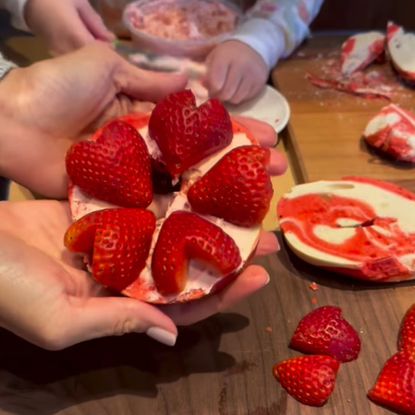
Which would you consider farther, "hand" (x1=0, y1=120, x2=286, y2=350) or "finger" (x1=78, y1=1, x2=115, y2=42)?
"finger" (x1=78, y1=1, x2=115, y2=42)

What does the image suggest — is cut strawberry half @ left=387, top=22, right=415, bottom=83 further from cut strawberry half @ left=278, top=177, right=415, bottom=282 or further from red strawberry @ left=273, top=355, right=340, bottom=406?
red strawberry @ left=273, top=355, right=340, bottom=406

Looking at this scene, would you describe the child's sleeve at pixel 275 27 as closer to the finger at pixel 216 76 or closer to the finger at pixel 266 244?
the finger at pixel 216 76

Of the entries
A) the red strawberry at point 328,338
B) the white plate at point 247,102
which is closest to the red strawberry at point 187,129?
the red strawberry at point 328,338

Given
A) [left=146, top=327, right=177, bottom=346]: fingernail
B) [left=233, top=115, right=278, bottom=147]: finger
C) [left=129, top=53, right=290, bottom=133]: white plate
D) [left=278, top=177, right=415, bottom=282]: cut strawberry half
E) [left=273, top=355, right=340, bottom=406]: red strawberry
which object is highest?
[left=233, top=115, right=278, bottom=147]: finger

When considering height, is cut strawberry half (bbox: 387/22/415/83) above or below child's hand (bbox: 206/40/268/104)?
below

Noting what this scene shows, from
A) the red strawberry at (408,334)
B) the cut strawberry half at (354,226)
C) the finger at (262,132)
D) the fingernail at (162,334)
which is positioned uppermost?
the finger at (262,132)

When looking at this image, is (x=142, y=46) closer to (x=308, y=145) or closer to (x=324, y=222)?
(x=308, y=145)

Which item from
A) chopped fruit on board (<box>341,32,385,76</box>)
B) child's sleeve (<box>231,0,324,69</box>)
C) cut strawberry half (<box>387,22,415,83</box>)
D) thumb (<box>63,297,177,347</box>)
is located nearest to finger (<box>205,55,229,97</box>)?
→ child's sleeve (<box>231,0,324,69</box>)
